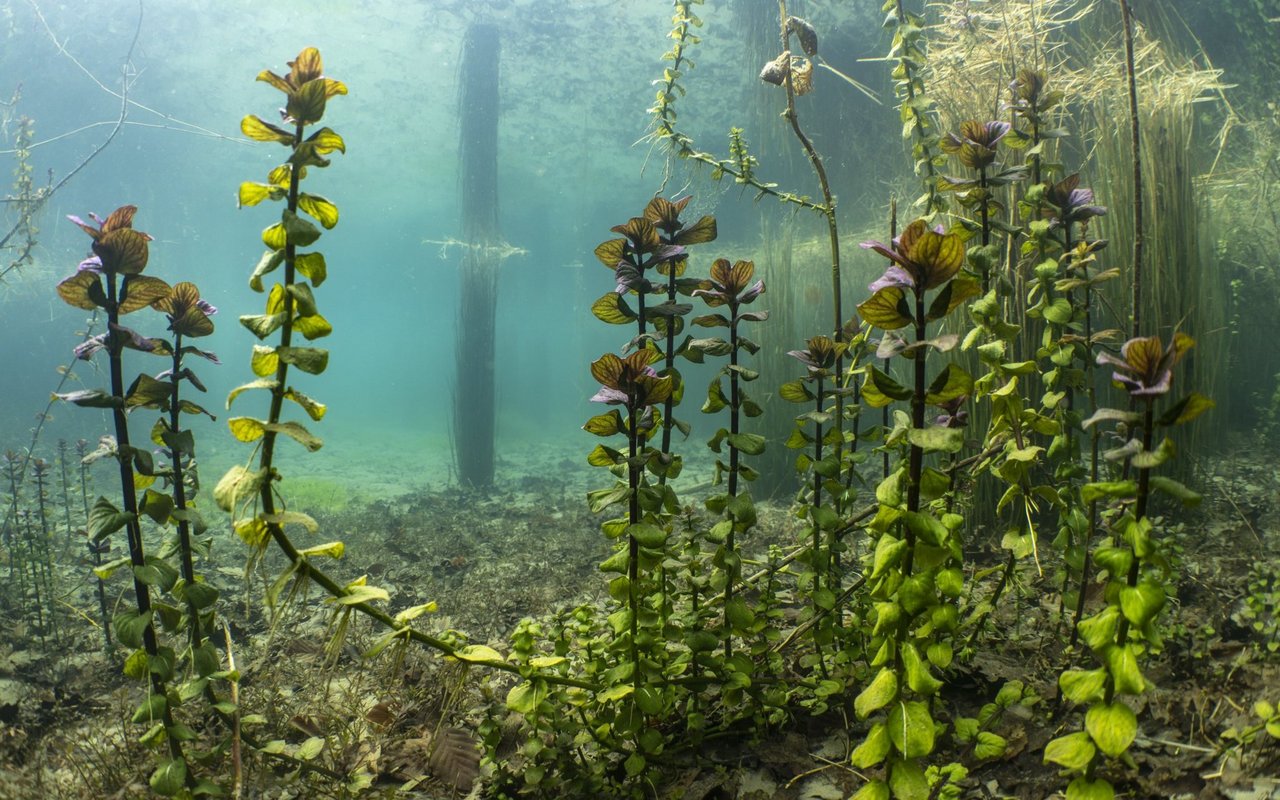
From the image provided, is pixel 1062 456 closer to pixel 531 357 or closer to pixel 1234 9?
pixel 1234 9

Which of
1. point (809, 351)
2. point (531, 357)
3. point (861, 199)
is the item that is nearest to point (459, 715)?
point (809, 351)

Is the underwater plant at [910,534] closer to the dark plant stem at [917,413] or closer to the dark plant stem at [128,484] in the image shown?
the dark plant stem at [917,413]

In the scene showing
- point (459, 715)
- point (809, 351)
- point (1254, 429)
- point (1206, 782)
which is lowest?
point (459, 715)

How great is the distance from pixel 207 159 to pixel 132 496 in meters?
36.4

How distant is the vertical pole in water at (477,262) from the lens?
1088cm

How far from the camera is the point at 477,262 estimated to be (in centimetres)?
1142

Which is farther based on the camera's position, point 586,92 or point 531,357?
point 531,357

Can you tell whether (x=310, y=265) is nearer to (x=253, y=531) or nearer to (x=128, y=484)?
(x=253, y=531)

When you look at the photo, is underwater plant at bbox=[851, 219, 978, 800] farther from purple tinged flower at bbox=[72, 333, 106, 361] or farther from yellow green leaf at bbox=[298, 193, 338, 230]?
purple tinged flower at bbox=[72, 333, 106, 361]

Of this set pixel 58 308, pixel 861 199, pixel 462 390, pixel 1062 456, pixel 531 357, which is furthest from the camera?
pixel 531 357

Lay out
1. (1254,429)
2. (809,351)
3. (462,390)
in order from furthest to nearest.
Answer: (462,390) < (1254,429) < (809,351)

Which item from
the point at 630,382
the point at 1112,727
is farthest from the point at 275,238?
the point at 1112,727

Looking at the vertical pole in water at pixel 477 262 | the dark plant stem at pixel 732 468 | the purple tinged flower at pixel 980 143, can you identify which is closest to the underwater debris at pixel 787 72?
the purple tinged flower at pixel 980 143

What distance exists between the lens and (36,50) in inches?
723
